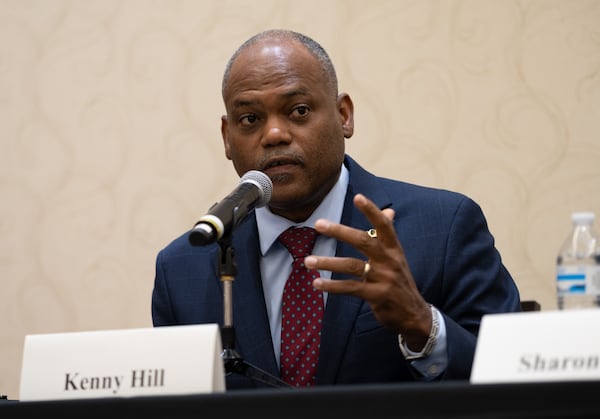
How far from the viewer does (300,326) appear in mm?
2076

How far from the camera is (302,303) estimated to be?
6.84 feet

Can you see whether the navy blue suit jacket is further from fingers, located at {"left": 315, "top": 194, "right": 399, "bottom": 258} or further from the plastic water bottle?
fingers, located at {"left": 315, "top": 194, "right": 399, "bottom": 258}

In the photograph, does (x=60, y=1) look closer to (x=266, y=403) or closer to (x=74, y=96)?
(x=74, y=96)

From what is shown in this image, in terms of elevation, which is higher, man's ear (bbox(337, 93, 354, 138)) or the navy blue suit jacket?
man's ear (bbox(337, 93, 354, 138))

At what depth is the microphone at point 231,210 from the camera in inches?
56.9

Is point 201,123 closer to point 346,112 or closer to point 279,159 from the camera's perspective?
point 346,112

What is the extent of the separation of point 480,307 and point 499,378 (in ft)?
2.91

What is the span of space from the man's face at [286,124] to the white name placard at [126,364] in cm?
87

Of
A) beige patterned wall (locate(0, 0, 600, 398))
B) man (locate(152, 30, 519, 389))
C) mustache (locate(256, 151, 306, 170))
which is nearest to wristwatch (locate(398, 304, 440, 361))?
man (locate(152, 30, 519, 389))

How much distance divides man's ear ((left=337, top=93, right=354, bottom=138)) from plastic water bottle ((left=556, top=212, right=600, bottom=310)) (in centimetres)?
88

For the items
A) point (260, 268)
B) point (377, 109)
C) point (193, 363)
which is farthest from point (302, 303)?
point (377, 109)

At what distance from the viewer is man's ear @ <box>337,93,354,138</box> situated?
2438 millimetres

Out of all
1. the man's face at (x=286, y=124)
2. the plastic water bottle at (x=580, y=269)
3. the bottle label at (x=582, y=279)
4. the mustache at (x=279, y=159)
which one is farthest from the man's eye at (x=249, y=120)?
the bottle label at (x=582, y=279)

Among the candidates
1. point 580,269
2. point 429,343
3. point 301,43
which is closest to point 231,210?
point 429,343
